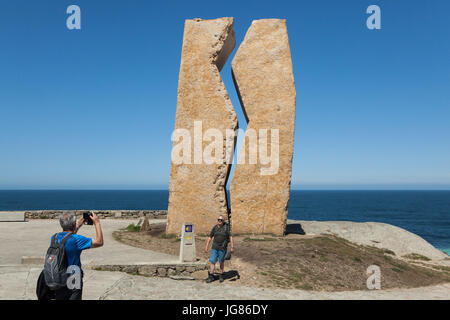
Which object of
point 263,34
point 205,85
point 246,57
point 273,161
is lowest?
point 273,161

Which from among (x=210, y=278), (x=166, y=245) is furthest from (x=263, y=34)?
(x=210, y=278)

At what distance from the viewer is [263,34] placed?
647 inches

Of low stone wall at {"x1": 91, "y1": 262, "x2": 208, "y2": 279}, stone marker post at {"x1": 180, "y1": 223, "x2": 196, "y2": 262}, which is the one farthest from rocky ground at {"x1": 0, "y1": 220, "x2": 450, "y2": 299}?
stone marker post at {"x1": 180, "y1": 223, "x2": 196, "y2": 262}

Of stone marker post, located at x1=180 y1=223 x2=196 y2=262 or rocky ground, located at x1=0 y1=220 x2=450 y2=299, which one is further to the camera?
stone marker post, located at x1=180 y1=223 x2=196 y2=262

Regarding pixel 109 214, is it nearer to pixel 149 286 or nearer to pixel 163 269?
pixel 163 269

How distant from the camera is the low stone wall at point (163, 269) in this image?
9.84m

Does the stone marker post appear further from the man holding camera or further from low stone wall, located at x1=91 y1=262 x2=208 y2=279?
the man holding camera

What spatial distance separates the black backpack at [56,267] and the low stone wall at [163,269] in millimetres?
5512

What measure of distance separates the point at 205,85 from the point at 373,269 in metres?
10.1

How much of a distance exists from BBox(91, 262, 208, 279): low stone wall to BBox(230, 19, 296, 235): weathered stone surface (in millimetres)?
5745

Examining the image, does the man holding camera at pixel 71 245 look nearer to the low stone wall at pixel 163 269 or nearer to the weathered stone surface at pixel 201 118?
the low stone wall at pixel 163 269

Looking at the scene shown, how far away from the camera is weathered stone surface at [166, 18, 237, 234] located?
15.8 m

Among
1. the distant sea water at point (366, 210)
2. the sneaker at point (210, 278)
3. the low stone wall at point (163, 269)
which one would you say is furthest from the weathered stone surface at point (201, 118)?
the distant sea water at point (366, 210)
